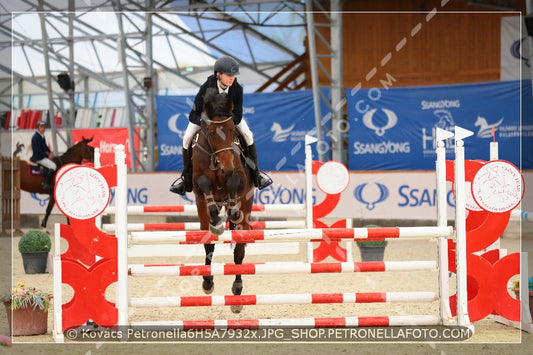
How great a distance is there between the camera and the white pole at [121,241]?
4.44 metres

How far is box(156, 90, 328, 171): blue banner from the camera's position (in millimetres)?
14961

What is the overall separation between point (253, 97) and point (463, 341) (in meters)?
11.5

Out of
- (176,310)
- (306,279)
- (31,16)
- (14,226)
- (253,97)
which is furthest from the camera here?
(31,16)

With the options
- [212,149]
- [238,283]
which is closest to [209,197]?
[212,149]

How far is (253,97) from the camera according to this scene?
15391mm

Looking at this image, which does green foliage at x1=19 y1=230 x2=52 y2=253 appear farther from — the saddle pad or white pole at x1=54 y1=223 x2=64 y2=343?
the saddle pad

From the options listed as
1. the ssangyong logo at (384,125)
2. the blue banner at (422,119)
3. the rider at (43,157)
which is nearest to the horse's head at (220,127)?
the rider at (43,157)

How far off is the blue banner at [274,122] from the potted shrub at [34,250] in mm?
7325

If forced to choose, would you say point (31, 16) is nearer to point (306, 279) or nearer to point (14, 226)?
point (14, 226)

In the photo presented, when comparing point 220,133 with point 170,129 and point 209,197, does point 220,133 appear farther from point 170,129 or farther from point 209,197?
point 170,129

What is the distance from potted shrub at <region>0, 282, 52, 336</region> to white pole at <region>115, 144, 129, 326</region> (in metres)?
0.60

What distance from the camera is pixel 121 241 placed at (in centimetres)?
445

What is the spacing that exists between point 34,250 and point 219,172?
3.98m

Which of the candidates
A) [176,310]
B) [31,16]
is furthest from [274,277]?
[31,16]
